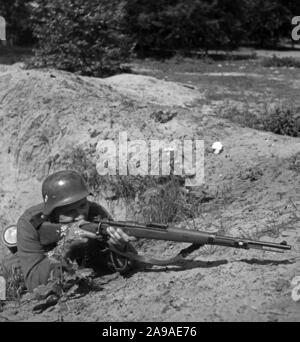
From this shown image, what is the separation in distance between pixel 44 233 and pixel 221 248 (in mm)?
1312

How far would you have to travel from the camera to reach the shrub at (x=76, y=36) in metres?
15.0

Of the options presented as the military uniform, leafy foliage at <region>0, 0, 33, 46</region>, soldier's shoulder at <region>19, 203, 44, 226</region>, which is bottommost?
leafy foliage at <region>0, 0, 33, 46</region>

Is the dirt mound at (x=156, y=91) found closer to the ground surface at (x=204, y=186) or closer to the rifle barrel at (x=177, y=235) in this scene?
the ground surface at (x=204, y=186)

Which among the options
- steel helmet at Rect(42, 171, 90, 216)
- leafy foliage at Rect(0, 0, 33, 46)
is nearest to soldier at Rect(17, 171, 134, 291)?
steel helmet at Rect(42, 171, 90, 216)

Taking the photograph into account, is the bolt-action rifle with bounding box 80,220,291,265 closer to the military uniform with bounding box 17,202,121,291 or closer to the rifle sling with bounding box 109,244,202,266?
the rifle sling with bounding box 109,244,202,266

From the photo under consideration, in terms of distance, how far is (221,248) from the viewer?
4.36 metres

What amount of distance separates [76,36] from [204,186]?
33.7 feet

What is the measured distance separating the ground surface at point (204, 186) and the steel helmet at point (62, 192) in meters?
0.64

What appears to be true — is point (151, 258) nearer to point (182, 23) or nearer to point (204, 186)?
point (204, 186)

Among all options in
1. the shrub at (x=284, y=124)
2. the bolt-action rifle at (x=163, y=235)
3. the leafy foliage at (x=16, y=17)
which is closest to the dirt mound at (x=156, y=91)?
the shrub at (x=284, y=124)

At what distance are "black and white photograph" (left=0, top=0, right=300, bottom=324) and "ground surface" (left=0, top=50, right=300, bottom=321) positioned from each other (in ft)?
0.05

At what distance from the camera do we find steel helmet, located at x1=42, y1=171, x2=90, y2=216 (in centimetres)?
445
